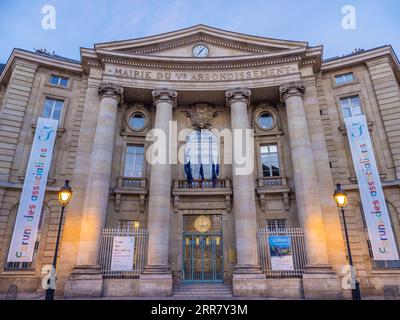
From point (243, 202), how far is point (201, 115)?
733cm

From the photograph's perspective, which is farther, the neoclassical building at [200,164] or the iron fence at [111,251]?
the neoclassical building at [200,164]

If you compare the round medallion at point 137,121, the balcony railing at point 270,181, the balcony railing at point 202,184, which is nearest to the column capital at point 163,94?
the round medallion at point 137,121

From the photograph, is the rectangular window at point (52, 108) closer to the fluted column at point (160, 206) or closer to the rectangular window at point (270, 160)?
the fluted column at point (160, 206)

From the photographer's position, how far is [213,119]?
19453 mm

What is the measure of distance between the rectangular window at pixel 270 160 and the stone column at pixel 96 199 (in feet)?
33.4

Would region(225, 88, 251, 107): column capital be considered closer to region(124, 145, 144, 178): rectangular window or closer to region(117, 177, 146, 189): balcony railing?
region(124, 145, 144, 178): rectangular window

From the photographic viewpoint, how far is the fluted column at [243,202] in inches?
566

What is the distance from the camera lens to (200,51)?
1945 cm

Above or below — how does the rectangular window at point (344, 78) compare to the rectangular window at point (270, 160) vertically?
above

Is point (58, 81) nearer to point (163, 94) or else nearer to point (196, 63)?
point (163, 94)

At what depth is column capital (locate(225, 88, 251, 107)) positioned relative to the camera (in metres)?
17.7

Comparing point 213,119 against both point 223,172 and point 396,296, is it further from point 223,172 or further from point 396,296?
point 396,296

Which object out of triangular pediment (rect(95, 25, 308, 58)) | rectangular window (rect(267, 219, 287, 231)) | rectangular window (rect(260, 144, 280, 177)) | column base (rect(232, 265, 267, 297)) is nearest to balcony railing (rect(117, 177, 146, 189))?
column base (rect(232, 265, 267, 297))

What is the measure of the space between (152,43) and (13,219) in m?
14.5
